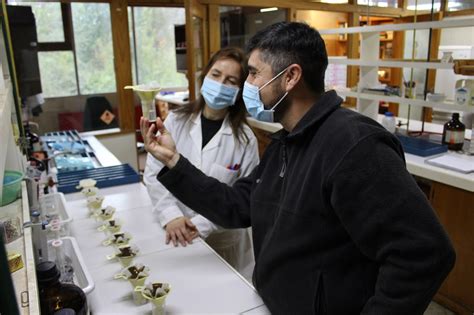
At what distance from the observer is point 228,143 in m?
1.86

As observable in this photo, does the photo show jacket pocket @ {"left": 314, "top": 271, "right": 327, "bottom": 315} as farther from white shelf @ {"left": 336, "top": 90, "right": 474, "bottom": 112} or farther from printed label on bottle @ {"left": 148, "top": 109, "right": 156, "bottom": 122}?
white shelf @ {"left": 336, "top": 90, "right": 474, "bottom": 112}

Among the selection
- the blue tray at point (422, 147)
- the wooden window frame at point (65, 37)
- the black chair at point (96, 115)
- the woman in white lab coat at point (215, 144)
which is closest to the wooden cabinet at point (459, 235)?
the blue tray at point (422, 147)

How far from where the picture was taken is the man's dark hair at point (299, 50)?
1083 mm

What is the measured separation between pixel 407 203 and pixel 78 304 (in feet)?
2.65

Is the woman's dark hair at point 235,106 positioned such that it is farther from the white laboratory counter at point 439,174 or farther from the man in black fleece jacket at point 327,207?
the man in black fleece jacket at point 327,207

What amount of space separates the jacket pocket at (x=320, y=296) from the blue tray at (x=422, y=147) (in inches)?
79.0

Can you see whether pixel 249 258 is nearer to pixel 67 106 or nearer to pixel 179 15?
pixel 67 106

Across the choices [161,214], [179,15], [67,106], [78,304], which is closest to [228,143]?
[161,214]

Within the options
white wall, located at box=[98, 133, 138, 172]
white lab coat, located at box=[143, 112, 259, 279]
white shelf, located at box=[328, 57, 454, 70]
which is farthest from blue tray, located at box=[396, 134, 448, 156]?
white wall, located at box=[98, 133, 138, 172]

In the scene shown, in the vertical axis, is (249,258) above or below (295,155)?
below

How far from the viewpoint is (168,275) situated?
1375 mm

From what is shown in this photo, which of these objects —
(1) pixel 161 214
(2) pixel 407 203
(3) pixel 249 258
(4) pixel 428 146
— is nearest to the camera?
(2) pixel 407 203

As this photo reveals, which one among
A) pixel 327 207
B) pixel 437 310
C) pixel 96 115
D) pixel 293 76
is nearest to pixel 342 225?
pixel 327 207

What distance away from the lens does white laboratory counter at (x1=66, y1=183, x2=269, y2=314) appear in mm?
1205
